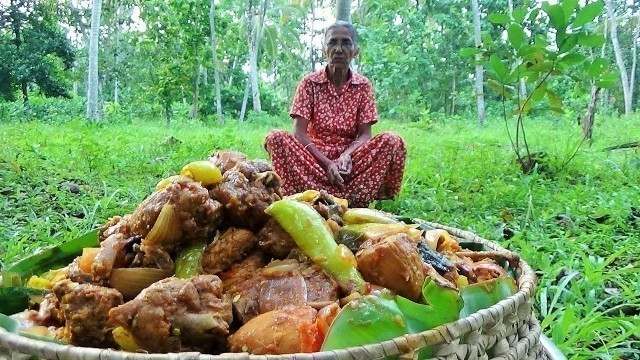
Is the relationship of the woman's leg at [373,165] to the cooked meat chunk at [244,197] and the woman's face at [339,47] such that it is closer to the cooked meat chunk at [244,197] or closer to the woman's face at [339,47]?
the woman's face at [339,47]

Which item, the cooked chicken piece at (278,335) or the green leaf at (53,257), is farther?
the green leaf at (53,257)

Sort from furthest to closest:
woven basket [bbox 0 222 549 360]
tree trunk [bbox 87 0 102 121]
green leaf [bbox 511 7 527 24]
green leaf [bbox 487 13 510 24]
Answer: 1. tree trunk [bbox 87 0 102 121]
2. green leaf [bbox 511 7 527 24]
3. green leaf [bbox 487 13 510 24]
4. woven basket [bbox 0 222 549 360]

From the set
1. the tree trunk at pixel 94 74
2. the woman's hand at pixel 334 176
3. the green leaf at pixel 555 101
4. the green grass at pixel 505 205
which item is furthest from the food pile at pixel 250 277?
the tree trunk at pixel 94 74

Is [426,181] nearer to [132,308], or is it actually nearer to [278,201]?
[278,201]

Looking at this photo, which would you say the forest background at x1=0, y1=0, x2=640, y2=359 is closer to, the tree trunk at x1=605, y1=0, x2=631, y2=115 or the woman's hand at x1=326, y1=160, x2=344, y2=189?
the woman's hand at x1=326, y1=160, x2=344, y2=189

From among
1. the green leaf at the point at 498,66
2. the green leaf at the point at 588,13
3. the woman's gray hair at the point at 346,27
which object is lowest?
the green leaf at the point at 498,66

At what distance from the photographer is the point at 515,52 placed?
4.93 meters

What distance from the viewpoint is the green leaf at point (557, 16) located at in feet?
14.8

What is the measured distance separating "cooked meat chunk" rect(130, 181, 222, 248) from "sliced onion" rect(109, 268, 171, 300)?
0.28 ft

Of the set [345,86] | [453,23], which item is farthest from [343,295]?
[453,23]

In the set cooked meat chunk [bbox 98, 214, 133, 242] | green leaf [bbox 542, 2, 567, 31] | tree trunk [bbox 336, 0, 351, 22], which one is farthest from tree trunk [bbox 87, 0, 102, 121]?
cooked meat chunk [bbox 98, 214, 133, 242]

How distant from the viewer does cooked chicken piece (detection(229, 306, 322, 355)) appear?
3.60 ft

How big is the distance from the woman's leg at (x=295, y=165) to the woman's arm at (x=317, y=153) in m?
0.05

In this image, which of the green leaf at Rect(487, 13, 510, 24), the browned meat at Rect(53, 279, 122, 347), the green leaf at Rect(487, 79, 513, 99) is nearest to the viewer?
the browned meat at Rect(53, 279, 122, 347)
